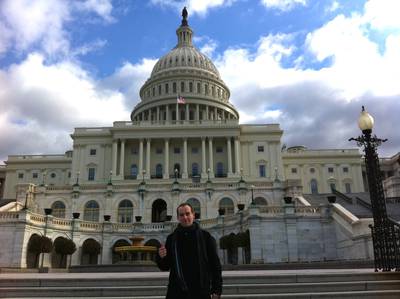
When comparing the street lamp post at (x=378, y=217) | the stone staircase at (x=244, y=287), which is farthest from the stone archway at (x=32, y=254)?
the street lamp post at (x=378, y=217)

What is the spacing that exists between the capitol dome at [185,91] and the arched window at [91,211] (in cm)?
5465

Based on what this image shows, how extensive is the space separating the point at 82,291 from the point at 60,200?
49891 millimetres

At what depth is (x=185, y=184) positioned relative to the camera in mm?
59062

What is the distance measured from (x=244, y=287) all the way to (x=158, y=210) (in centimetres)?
4896

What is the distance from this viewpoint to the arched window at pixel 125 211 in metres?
57.4

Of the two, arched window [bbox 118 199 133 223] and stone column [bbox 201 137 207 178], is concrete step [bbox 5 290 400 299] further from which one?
stone column [bbox 201 137 207 178]

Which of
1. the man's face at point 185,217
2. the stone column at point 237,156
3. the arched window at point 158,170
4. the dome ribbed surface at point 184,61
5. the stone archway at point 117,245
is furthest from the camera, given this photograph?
the dome ribbed surface at point 184,61

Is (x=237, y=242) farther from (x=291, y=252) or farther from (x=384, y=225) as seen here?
(x=384, y=225)

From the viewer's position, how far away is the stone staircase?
11688mm

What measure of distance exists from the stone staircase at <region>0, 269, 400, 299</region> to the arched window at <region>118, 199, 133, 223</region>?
45.0 meters

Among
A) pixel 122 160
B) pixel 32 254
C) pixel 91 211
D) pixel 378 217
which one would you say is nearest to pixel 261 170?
pixel 122 160

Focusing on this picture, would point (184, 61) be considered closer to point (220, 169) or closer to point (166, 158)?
point (166, 158)

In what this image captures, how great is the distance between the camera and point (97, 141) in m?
93.8

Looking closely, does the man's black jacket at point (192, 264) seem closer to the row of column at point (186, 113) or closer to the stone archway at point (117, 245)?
the stone archway at point (117, 245)
